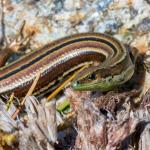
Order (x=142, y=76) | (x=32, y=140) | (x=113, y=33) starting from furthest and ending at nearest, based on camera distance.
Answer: (x=113, y=33), (x=142, y=76), (x=32, y=140)

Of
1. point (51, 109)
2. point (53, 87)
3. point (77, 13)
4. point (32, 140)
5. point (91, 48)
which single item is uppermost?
point (77, 13)

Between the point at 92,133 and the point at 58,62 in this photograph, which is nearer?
the point at 92,133

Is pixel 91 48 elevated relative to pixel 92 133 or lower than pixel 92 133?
elevated

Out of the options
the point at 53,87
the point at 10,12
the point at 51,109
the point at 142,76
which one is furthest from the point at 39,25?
the point at 51,109

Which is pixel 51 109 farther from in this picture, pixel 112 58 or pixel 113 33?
pixel 113 33

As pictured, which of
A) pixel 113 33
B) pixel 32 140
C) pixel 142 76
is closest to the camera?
pixel 32 140

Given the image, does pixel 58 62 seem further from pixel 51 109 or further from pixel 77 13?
pixel 51 109

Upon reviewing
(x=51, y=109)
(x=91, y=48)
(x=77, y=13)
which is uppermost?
(x=77, y=13)

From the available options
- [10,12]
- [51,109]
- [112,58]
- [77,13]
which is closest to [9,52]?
[10,12]

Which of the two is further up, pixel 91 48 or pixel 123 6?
pixel 123 6
